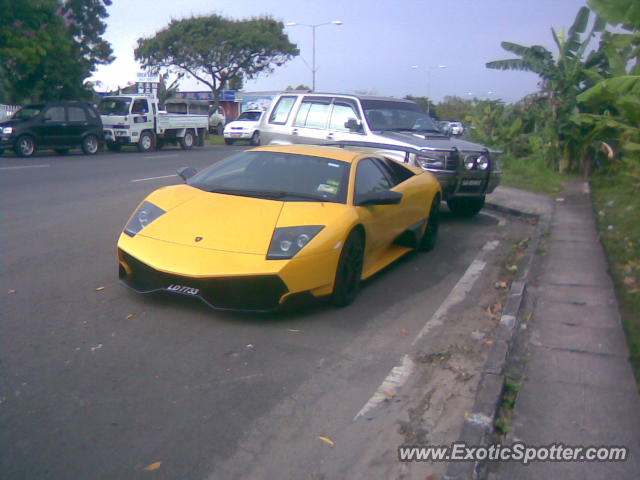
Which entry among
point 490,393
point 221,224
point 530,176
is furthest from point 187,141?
point 490,393

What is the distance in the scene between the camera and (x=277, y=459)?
349 centimetres

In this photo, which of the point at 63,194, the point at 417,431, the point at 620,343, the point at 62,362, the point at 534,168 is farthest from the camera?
the point at 534,168

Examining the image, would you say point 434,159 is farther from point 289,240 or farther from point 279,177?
point 289,240

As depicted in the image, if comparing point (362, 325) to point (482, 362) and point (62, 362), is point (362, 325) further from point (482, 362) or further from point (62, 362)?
point (62, 362)

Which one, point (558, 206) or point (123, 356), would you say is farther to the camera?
point (558, 206)

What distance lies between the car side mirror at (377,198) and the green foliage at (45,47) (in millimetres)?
21343

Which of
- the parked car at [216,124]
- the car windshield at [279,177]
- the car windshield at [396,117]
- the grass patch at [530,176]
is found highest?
the car windshield at [396,117]

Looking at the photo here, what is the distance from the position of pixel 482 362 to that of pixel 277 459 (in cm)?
201

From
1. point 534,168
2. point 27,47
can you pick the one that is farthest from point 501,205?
point 27,47

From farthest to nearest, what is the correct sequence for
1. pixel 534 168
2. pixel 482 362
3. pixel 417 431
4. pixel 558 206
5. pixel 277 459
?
1. pixel 534 168
2. pixel 558 206
3. pixel 482 362
4. pixel 417 431
5. pixel 277 459

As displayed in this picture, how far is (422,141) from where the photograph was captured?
35.0ft

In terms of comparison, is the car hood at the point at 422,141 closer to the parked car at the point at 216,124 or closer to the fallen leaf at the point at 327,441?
the fallen leaf at the point at 327,441

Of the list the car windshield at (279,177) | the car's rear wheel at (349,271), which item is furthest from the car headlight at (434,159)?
the car's rear wheel at (349,271)

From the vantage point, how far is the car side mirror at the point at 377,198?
6.23m
